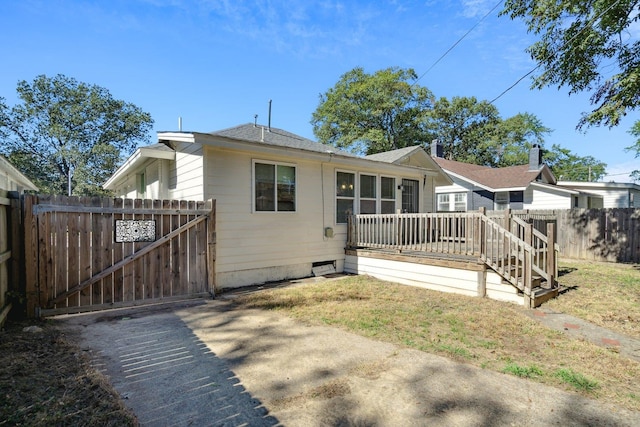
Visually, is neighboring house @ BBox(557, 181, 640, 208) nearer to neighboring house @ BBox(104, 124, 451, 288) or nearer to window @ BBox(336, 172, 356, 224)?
neighboring house @ BBox(104, 124, 451, 288)

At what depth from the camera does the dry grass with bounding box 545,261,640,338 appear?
16.3ft

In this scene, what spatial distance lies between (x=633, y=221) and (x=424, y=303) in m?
9.56

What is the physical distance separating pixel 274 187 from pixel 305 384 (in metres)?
5.23

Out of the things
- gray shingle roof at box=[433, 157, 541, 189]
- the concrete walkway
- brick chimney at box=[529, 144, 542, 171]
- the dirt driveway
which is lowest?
the concrete walkway

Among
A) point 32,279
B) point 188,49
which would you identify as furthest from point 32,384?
point 188,49

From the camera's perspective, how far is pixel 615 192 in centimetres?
1936

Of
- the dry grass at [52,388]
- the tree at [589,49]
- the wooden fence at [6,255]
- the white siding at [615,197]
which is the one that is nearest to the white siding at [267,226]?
the wooden fence at [6,255]

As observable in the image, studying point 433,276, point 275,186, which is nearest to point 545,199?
point 433,276

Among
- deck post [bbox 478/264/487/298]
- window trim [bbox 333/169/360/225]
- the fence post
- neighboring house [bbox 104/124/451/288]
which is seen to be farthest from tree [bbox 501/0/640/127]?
window trim [bbox 333/169/360/225]

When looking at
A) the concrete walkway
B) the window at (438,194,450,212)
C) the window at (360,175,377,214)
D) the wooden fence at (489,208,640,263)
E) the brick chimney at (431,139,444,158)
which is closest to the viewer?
the concrete walkway

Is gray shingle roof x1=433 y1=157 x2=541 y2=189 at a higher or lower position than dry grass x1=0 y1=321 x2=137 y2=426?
higher

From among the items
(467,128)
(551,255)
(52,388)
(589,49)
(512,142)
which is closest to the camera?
(52,388)

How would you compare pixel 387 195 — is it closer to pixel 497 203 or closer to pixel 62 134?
pixel 497 203

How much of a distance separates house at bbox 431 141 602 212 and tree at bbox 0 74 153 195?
27.5 metres
